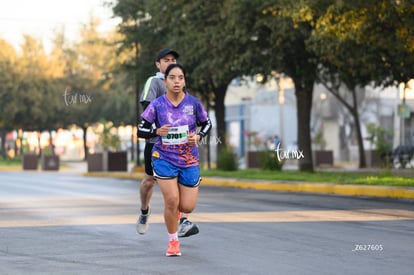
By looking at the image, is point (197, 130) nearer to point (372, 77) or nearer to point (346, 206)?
point (346, 206)

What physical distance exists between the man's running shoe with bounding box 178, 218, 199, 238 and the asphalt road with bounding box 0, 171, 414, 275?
0.39ft

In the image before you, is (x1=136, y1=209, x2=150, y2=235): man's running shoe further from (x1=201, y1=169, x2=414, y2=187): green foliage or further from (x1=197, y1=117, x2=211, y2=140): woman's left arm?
(x1=201, y1=169, x2=414, y2=187): green foliage

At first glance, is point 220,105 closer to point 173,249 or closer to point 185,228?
point 185,228

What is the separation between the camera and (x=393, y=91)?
2413 inches

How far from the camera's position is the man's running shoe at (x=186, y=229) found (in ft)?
32.4

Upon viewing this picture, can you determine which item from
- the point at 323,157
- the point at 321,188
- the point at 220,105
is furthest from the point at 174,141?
the point at 323,157

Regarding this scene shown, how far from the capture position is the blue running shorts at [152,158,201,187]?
8633 millimetres

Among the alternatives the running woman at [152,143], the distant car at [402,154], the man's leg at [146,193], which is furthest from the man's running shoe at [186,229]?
the distant car at [402,154]

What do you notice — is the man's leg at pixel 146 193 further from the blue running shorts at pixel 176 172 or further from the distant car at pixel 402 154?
the distant car at pixel 402 154

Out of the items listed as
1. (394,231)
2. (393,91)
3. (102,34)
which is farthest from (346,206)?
(393,91)

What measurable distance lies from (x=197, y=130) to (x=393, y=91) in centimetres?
5376

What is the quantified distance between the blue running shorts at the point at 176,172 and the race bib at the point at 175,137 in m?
0.19

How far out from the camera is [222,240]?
→ 10109 millimetres

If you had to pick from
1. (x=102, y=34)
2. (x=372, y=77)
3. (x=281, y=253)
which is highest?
(x=102, y=34)
